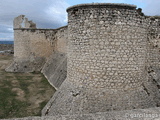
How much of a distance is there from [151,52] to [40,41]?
1360 cm

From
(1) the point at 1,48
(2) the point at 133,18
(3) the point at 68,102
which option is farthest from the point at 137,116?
(1) the point at 1,48

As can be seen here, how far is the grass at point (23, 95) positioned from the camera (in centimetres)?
888

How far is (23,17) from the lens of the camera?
21422mm

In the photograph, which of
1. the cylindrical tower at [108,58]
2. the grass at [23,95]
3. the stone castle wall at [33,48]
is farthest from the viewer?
the stone castle wall at [33,48]

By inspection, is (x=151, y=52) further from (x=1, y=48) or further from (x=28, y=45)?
(x=1, y=48)

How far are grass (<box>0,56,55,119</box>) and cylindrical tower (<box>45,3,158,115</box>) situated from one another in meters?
2.82

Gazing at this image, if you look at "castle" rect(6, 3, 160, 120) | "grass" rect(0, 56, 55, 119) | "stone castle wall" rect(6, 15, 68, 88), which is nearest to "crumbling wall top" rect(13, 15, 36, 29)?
"stone castle wall" rect(6, 15, 68, 88)

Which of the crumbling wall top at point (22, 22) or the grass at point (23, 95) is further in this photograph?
the crumbling wall top at point (22, 22)

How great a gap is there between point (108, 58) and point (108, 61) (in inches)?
5.0

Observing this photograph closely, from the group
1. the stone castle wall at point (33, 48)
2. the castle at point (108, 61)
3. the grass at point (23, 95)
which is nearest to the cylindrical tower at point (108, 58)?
the castle at point (108, 61)

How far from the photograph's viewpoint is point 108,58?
22.1 ft

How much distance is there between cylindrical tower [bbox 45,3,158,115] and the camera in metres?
6.62

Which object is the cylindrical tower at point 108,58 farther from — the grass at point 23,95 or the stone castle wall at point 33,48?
the stone castle wall at point 33,48

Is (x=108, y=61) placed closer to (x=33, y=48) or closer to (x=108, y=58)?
(x=108, y=58)
